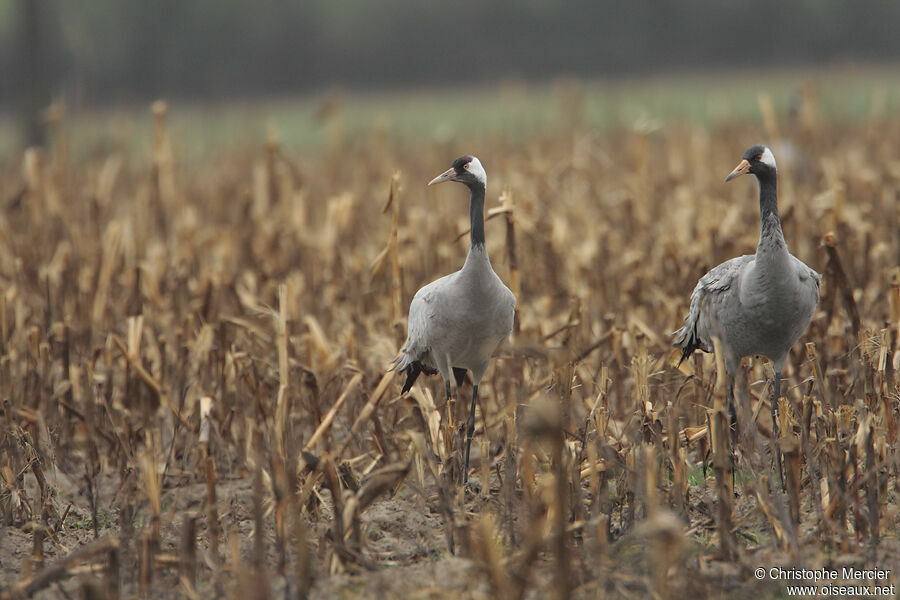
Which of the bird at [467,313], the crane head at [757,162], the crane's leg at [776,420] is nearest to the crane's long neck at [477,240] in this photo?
the bird at [467,313]

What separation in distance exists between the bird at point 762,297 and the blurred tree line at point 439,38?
19404 mm

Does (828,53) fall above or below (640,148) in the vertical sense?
above

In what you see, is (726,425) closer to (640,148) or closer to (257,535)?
(257,535)

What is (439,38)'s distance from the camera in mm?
28266

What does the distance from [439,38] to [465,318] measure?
81.9 ft

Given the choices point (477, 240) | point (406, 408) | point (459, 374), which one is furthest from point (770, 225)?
point (406, 408)

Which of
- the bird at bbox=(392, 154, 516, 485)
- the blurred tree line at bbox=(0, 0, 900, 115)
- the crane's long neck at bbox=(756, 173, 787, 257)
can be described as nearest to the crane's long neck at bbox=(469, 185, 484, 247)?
the bird at bbox=(392, 154, 516, 485)

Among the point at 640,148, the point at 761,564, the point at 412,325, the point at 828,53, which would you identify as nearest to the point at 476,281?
the point at 412,325

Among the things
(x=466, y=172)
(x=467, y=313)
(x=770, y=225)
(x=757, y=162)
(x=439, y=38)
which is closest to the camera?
(x=770, y=225)

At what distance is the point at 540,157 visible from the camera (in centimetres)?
1095

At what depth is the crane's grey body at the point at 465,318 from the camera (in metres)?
4.28

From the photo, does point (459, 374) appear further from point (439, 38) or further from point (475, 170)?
point (439, 38)

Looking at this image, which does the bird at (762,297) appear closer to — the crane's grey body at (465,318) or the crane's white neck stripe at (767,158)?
the crane's white neck stripe at (767,158)

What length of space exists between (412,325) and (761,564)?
1860 mm
